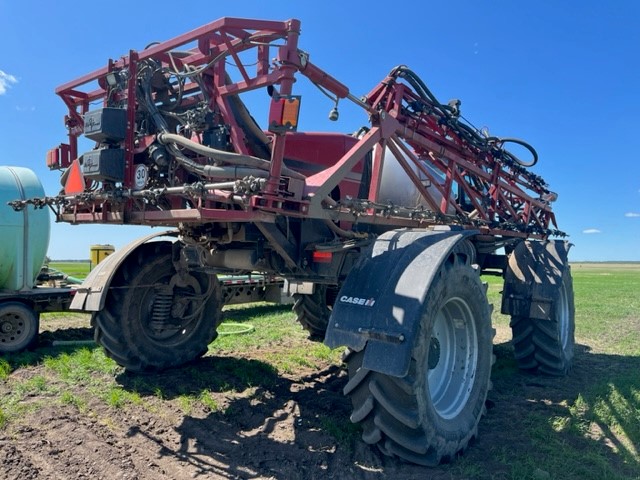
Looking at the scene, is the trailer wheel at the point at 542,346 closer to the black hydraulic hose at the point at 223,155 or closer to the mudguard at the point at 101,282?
the black hydraulic hose at the point at 223,155

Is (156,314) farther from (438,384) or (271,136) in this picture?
(438,384)

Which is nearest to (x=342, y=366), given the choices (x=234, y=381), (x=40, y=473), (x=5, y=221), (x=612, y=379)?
(x=234, y=381)

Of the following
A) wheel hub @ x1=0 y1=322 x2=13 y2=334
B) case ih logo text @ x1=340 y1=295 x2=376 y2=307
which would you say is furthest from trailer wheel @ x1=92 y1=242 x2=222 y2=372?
wheel hub @ x1=0 y1=322 x2=13 y2=334

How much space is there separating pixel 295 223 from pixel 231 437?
1.75m

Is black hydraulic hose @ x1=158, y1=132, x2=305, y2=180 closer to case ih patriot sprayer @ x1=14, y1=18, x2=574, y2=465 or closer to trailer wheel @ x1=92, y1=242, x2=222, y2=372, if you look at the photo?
case ih patriot sprayer @ x1=14, y1=18, x2=574, y2=465

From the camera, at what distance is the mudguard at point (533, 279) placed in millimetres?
5949

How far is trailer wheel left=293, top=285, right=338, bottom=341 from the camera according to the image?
23.3 ft

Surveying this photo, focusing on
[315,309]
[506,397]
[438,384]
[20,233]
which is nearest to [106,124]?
[438,384]

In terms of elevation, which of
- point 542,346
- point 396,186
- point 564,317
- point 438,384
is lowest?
point 438,384

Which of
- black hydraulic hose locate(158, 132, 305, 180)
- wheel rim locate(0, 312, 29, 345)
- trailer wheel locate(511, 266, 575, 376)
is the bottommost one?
wheel rim locate(0, 312, 29, 345)

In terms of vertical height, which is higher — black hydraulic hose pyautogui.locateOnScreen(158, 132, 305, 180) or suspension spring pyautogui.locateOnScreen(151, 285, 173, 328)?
black hydraulic hose pyautogui.locateOnScreen(158, 132, 305, 180)

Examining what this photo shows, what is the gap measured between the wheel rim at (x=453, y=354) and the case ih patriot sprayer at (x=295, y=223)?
0.05 feet

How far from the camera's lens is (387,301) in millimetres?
3385

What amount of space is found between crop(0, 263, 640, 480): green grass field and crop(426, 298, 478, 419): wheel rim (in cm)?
40
